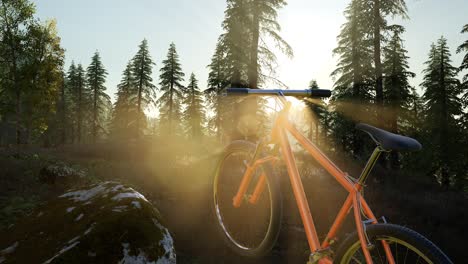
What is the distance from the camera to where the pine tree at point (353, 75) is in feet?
69.4

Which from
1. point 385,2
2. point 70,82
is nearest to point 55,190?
point 385,2

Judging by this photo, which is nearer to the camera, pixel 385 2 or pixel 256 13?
pixel 256 13

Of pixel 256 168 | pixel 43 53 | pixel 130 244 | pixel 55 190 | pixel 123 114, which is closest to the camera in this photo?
pixel 130 244

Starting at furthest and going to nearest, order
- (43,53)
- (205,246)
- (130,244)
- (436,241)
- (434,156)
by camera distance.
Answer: (434,156), (43,53), (436,241), (205,246), (130,244)

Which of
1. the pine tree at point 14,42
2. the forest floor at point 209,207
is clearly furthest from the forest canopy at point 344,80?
the forest floor at point 209,207

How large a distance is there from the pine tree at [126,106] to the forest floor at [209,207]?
2728 centimetres

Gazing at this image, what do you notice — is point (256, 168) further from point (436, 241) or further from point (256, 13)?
point (256, 13)

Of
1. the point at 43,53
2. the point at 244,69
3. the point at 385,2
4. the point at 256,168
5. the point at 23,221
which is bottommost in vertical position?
the point at 23,221

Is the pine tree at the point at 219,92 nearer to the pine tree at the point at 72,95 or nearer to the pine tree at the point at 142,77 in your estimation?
the pine tree at the point at 142,77

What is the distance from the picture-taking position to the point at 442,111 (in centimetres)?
2592

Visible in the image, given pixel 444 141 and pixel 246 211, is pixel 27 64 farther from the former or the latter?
pixel 444 141

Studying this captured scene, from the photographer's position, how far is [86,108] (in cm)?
4259

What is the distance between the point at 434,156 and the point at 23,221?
2836cm

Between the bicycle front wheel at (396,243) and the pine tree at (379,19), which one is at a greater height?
the pine tree at (379,19)
